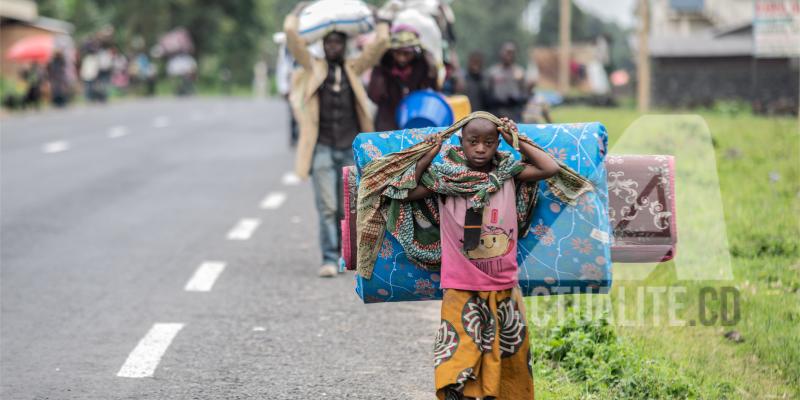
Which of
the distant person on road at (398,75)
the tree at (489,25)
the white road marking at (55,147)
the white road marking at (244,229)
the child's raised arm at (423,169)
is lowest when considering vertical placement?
the white road marking at (244,229)

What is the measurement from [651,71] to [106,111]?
19.2m

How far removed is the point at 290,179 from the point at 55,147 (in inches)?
251

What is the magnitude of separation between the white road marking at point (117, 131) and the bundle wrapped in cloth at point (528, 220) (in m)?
19.6

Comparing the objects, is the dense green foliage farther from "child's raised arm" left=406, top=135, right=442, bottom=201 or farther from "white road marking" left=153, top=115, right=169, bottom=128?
"child's raised arm" left=406, top=135, right=442, bottom=201

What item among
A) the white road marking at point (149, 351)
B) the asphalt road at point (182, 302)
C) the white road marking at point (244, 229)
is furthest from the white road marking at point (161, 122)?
the white road marking at point (149, 351)

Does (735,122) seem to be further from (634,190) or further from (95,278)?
(634,190)

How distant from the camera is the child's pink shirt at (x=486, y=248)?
16.2 ft

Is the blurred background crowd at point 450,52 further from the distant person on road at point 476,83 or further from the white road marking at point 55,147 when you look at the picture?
the white road marking at point 55,147

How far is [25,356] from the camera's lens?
6.69m

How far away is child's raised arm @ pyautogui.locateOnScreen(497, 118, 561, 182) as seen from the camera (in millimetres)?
4918

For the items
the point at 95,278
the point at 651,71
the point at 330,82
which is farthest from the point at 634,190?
the point at 651,71

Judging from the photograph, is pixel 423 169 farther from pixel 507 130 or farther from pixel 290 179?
pixel 290 179

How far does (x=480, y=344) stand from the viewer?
5035mm

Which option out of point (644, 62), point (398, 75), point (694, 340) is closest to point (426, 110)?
point (398, 75)
